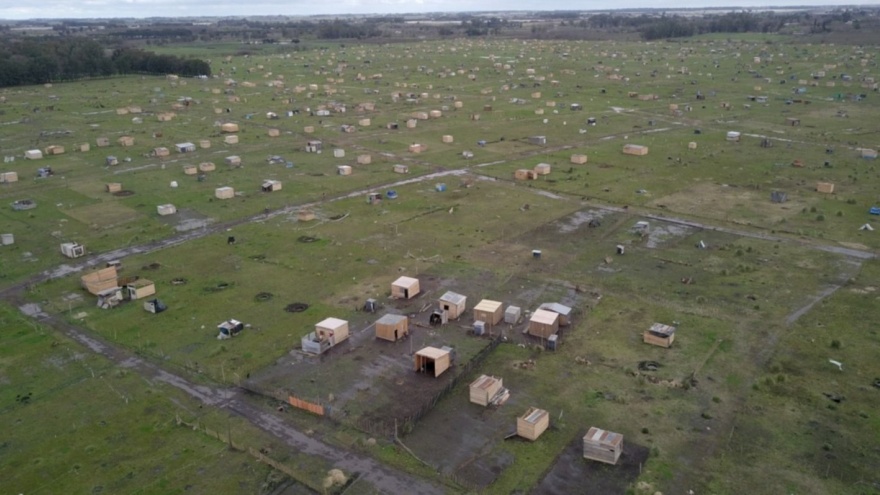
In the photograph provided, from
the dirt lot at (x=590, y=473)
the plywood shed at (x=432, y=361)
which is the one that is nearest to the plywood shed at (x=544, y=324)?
the plywood shed at (x=432, y=361)

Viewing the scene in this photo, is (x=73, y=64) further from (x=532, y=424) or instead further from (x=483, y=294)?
(x=532, y=424)

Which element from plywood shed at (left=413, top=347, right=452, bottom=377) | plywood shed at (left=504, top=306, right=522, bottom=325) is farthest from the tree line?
plywood shed at (left=413, top=347, right=452, bottom=377)

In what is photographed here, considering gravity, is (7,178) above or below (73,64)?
below

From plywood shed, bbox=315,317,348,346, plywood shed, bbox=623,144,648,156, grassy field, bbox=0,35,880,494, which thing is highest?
plywood shed, bbox=623,144,648,156

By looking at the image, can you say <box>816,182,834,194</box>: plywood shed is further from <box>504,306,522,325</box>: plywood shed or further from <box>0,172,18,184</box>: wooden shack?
<box>0,172,18,184</box>: wooden shack

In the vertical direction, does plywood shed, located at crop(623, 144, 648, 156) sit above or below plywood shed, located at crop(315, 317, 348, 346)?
above

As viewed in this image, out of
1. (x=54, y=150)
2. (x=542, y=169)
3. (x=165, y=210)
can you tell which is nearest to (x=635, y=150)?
(x=542, y=169)

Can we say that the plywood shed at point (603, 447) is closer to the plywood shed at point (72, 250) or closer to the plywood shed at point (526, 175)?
the plywood shed at point (72, 250)
